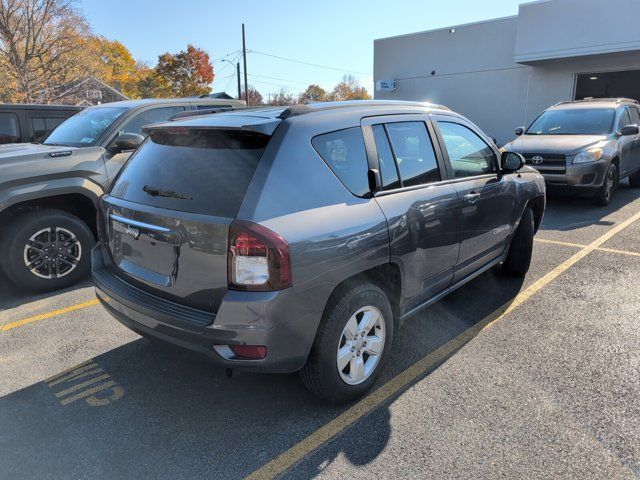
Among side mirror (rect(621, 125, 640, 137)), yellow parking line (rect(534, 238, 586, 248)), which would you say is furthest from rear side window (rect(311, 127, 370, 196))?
side mirror (rect(621, 125, 640, 137))

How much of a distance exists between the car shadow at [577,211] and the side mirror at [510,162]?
320cm

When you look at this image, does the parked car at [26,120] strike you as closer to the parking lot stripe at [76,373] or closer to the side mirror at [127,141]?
the side mirror at [127,141]

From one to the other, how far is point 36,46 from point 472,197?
1088 inches

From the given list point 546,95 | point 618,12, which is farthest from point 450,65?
point 618,12

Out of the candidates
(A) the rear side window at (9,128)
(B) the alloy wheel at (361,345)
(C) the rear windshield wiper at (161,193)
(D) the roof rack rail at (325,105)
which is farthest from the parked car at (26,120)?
(B) the alloy wheel at (361,345)

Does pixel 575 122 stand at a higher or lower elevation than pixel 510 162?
higher

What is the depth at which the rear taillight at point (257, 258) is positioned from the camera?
2295 mm

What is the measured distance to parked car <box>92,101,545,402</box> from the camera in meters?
2.36

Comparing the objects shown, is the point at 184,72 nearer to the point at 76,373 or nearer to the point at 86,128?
the point at 86,128

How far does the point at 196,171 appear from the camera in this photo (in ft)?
8.75

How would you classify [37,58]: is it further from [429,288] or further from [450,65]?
[429,288]

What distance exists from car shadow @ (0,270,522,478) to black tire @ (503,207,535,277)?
171 cm

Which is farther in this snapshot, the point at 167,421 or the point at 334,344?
the point at 167,421

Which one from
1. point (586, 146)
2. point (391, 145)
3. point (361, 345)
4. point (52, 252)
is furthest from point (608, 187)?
point (52, 252)
